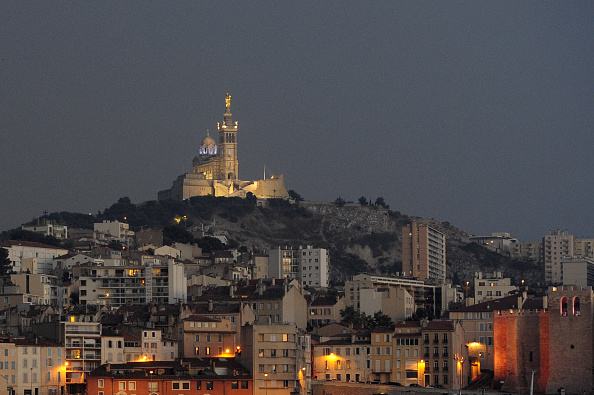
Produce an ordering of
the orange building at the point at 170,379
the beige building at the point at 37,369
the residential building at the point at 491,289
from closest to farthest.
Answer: the orange building at the point at 170,379 < the beige building at the point at 37,369 < the residential building at the point at 491,289

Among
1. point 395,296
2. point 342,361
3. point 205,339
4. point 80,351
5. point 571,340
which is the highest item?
point 395,296

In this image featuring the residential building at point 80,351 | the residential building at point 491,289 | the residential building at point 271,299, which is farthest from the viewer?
the residential building at point 491,289

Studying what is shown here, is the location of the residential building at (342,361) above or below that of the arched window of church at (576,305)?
below

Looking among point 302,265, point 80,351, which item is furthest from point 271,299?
point 302,265

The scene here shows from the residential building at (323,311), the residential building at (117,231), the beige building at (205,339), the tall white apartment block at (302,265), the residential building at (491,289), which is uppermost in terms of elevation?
the residential building at (117,231)

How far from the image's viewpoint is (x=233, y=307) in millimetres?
116438

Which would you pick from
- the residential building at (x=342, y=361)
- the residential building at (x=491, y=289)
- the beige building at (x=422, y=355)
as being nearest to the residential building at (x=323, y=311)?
the residential building at (x=491, y=289)

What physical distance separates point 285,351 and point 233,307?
17.4 meters

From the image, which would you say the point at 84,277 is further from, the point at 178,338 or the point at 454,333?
the point at 454,333

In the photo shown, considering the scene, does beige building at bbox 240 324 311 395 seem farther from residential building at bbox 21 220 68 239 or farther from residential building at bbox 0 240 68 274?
residential building at bbox 21 220 68 239

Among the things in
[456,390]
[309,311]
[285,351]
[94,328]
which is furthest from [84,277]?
[456,390]

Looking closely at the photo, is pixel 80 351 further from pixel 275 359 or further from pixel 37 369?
pixel 275 359

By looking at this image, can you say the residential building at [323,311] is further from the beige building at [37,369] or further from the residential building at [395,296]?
the beige building at [37,369]

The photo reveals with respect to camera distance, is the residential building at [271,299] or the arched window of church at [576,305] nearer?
the arched window of church at [576,305]
